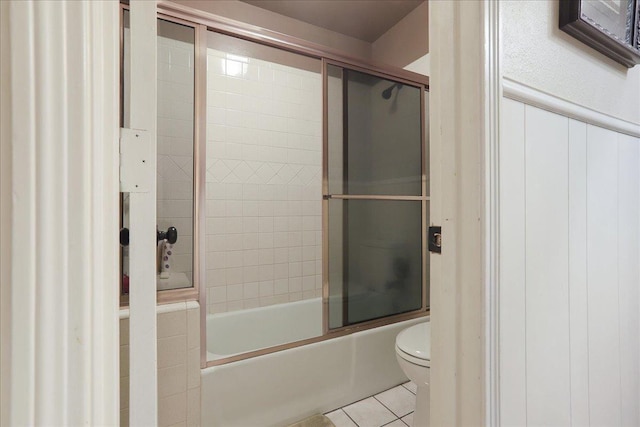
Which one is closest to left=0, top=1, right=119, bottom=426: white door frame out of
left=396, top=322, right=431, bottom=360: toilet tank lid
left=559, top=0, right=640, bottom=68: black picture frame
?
left=559, top=0, right=640, bottom=68: black picture frame

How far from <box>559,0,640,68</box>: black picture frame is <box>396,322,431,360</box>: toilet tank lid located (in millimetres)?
1161

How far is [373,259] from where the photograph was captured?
2.06 meters

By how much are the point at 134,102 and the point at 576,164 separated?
3.50 ft

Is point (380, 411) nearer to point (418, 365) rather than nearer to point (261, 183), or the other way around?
point (418, 365)

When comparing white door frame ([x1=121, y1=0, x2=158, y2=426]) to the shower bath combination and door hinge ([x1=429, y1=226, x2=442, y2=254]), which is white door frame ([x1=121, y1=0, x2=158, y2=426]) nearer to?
door hinge ([x1=429, y1=226, x2=442, y2=254])

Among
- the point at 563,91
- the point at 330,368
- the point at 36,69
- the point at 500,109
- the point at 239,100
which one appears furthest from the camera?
the point at 239,100

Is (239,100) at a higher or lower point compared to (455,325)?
higher

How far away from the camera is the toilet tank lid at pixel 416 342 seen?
1.39m

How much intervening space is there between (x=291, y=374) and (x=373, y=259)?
0.84 metres

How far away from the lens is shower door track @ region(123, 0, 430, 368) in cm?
140

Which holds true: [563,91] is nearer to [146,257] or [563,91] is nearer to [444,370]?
[444,370]

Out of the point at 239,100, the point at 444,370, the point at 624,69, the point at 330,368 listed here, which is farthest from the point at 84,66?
the point at 239,100

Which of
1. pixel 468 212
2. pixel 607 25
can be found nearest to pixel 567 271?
pixel 468 212

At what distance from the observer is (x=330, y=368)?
174cm
